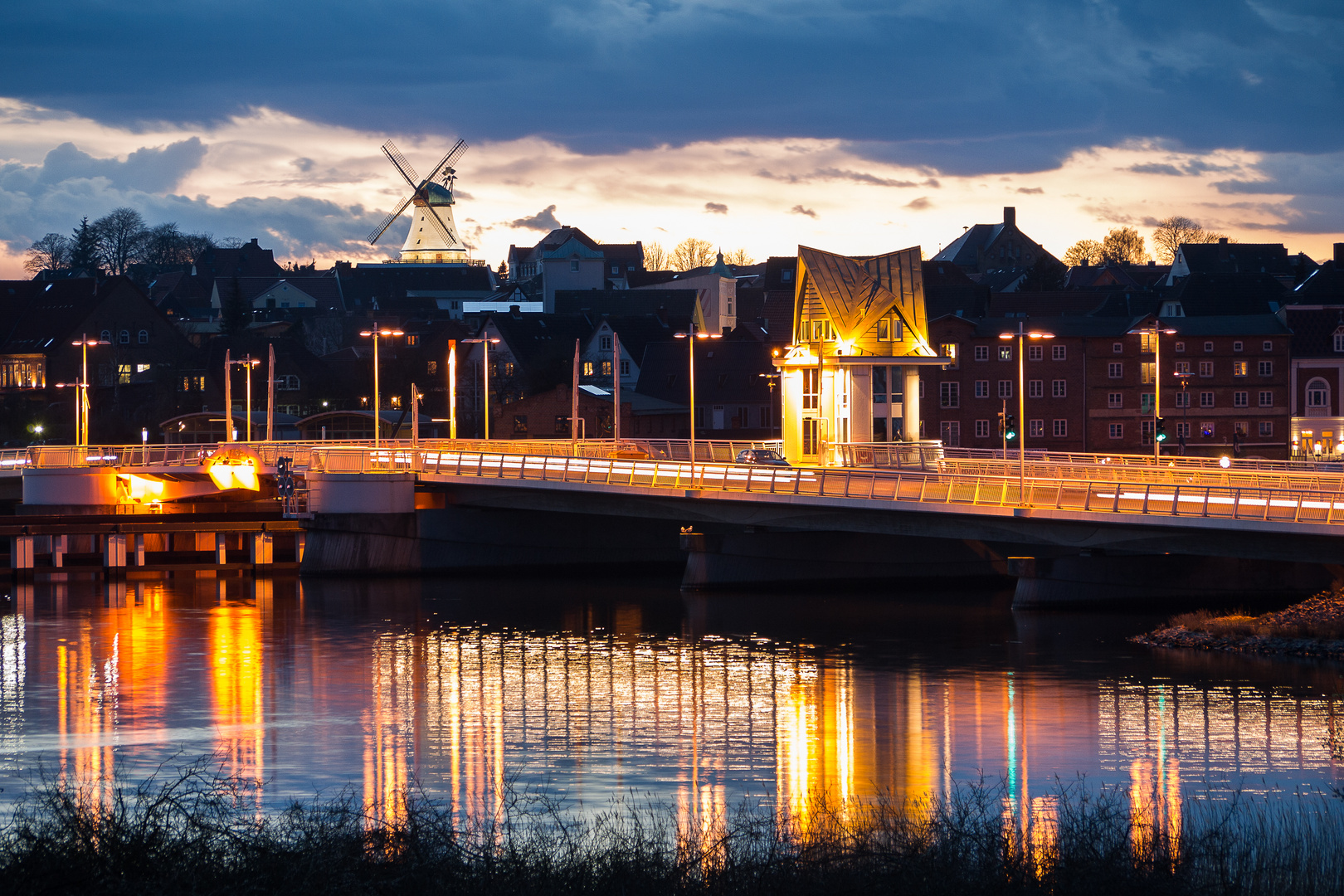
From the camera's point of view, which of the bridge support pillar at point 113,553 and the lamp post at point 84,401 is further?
the lamp post at point 84,401

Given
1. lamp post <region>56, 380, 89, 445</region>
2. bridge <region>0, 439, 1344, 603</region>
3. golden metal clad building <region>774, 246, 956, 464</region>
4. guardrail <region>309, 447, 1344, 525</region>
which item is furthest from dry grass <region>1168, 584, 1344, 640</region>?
lamp post <region>56, 380, 89, 445</region>

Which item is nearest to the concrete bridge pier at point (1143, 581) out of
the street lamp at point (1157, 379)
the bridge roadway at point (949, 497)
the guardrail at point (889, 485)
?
the bridge roadway at point (949, 497)

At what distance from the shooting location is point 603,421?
335ft

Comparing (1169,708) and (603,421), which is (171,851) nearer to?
(1169,708)

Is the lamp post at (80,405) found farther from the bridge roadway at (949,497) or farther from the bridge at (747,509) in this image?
the bridge roadway at (949,497)

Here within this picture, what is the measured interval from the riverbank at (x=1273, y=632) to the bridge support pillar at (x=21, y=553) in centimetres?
4134

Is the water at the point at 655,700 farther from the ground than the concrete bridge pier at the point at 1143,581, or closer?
closer

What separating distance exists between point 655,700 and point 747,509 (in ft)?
56.1

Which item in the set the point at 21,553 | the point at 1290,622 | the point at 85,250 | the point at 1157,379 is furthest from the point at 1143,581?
the point at 85,250

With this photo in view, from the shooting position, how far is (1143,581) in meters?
49.3

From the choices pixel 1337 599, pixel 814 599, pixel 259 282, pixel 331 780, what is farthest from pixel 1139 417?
pixel 259 282

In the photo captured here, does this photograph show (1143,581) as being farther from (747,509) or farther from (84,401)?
(84,401)

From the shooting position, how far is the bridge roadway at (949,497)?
40.5 metres

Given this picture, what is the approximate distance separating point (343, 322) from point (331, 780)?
135m
